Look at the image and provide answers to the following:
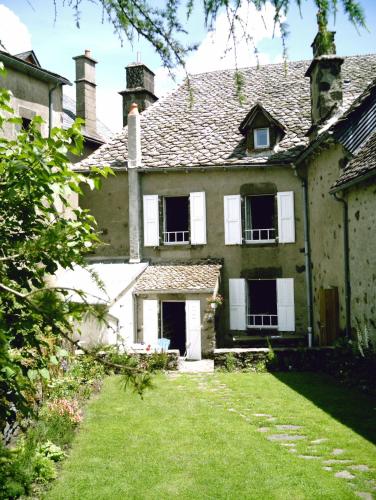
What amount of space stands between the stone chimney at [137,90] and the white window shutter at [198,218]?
230 inches

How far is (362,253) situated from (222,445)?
5376 mm

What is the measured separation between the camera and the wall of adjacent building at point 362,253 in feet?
32.5

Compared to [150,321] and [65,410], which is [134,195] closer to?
[150,321]

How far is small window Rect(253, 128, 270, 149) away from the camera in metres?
15.7

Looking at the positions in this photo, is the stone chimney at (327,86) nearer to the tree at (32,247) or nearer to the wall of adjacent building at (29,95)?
the wall of adjacent building at (29,95)

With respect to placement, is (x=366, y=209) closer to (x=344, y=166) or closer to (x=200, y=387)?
(x=344, y=166)

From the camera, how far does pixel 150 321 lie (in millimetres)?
14914

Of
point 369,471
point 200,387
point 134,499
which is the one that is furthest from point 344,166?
point 134,499

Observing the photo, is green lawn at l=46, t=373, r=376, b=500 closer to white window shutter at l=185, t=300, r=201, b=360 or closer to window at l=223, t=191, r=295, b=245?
white window shutter at l=185, t=300, r=201, b=360

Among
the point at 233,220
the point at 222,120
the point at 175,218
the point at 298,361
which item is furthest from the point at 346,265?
the point at 222,120

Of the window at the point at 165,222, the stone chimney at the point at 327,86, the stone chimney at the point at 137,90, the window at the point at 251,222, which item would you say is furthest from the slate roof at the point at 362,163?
the stone chimney at the point at 137,90

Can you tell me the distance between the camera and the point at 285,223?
15.3 metres

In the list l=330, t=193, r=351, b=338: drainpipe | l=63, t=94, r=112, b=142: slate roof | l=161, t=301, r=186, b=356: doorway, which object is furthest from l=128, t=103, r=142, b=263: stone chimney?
l=330, t=193, r=351, b=338: drainpipe

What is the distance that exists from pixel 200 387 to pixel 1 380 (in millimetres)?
8951
